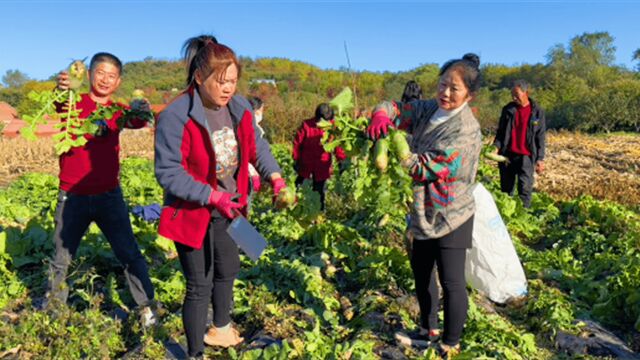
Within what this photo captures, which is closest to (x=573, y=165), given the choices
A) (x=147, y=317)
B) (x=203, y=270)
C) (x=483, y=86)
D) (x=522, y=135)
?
(x=522, y=135)

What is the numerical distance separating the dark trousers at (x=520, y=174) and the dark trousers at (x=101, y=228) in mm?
4451

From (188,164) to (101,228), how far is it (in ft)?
3.62

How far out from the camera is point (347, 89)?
102 inches

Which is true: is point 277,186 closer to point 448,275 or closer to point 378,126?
point 378,126

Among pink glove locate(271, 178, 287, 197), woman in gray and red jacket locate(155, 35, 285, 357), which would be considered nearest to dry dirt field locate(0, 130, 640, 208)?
pink glove locate(271, 178, 287, 197)

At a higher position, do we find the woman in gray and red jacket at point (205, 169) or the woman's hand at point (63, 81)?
the woman's hand at point (63, 81)

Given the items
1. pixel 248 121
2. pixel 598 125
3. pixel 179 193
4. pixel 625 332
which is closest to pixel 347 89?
pixel 248 121

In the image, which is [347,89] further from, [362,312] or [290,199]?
[362,312]

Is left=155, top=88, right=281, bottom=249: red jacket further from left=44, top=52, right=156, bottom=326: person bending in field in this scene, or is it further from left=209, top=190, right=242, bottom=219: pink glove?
left=44, top=52, right=156, bottom=326: person bending in field

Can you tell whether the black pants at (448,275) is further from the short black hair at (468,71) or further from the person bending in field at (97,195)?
the person bending in field at (97,195)

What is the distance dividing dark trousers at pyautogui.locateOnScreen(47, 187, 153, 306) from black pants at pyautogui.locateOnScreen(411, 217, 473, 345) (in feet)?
5.62

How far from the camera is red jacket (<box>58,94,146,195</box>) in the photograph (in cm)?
284

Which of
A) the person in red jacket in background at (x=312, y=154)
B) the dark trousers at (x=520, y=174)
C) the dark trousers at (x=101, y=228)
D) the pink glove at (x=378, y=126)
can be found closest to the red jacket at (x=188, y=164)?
the pink glove at (x=378, y=126)

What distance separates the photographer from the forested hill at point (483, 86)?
65.5 ft
